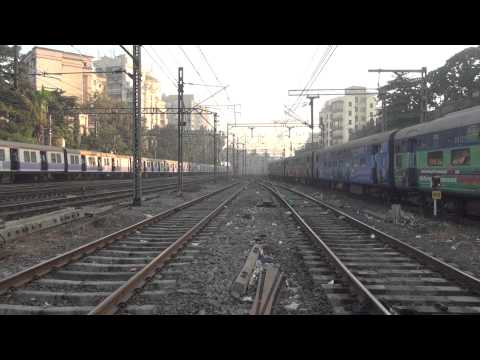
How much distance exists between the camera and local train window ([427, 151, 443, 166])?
12.2 metres

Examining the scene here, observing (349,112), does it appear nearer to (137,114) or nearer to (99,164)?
(99,164)

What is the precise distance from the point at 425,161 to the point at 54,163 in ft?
102

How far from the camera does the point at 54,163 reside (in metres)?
34.6

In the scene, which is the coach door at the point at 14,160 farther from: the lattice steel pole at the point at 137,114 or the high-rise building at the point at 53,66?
the high-rise building at the point at 53,66

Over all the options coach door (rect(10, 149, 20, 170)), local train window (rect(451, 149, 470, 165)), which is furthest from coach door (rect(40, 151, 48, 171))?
local train window (rect(451, 149, 470, 165))

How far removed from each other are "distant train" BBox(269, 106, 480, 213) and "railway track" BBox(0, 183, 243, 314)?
7.66 m

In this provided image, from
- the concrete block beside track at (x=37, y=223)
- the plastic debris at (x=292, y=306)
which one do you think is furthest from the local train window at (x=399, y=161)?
the plastic debris at (x=292, y=306)

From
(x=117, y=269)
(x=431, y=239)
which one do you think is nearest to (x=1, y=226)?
(x=117, y=269)

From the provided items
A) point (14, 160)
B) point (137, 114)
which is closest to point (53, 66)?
point (14, 160)

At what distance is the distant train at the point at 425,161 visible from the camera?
10680 millimetres

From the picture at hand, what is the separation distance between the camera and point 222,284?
19.2 feet

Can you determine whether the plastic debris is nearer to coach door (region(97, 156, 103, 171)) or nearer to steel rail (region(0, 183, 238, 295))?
steel rail (region(0, 183, 238, 295))
